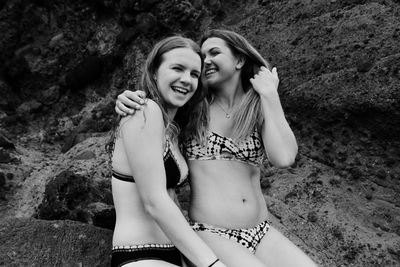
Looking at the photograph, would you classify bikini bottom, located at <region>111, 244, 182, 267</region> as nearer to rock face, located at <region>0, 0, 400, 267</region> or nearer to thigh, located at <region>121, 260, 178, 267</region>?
thigh, located at <region>121, 260, 178, 267</region>

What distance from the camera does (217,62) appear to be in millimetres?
3533

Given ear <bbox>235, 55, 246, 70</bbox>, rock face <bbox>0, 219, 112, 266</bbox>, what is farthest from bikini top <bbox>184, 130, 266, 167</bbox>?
rock face <bbox>0, 219, 112, 266</bbox>

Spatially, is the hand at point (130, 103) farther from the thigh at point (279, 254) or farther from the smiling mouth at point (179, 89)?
the thigh at point (279, 254)

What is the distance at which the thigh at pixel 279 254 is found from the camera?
312 cm

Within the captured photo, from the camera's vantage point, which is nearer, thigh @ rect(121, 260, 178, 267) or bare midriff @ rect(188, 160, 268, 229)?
thigh @ rect(121, 260, 178, 267)

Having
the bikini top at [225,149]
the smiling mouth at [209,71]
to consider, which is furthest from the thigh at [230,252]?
the smiling mouth at [209,71]

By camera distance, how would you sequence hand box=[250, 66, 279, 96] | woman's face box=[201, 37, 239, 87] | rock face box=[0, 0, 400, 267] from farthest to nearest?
rock face box=[0, 0, 400, 267] < woman's face box=[201, 37, 239, 87] < hand box=[250, 66, 279, 96]

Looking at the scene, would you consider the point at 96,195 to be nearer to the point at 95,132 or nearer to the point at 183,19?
the point at 95,132

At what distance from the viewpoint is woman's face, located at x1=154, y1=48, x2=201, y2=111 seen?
2912 millimetres

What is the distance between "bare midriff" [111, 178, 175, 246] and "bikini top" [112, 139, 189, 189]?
1.6 inches

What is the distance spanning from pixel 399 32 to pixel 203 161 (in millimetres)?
5805

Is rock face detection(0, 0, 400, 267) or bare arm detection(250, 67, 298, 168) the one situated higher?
bare arm detection(250, 67, 298, 168)

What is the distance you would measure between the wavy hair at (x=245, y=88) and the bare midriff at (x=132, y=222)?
0.96 meters

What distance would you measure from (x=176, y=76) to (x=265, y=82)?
82 cm
